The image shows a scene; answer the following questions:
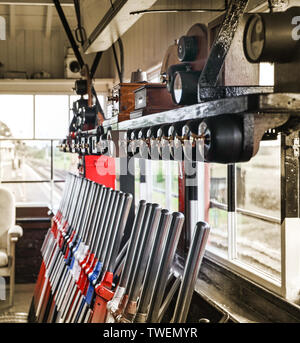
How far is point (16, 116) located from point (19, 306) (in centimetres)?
313

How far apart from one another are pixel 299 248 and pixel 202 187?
1.55 m

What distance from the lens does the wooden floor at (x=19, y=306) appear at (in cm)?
546

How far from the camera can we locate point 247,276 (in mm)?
2795

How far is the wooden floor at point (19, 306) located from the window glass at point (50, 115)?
7.77 ft

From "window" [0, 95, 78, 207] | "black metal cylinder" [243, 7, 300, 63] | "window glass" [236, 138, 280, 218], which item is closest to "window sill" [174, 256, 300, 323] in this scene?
"black metal cylinder" [243, 7, 300, 63]

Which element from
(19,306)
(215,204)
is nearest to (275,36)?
(215,204)

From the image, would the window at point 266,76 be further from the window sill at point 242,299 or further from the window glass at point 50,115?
the window glass at point 50,115

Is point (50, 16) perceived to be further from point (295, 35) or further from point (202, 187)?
point (295, 35)

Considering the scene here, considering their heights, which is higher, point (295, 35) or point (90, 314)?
point (295, 35)

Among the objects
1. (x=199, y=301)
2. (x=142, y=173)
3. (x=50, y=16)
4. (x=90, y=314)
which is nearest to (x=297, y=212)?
(x=199, y=301)

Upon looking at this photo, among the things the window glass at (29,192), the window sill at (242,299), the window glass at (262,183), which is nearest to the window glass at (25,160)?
the window glass at (29,192)

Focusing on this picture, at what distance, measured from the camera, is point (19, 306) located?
620 cm

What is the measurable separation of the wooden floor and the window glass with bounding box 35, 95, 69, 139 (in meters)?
2.37
